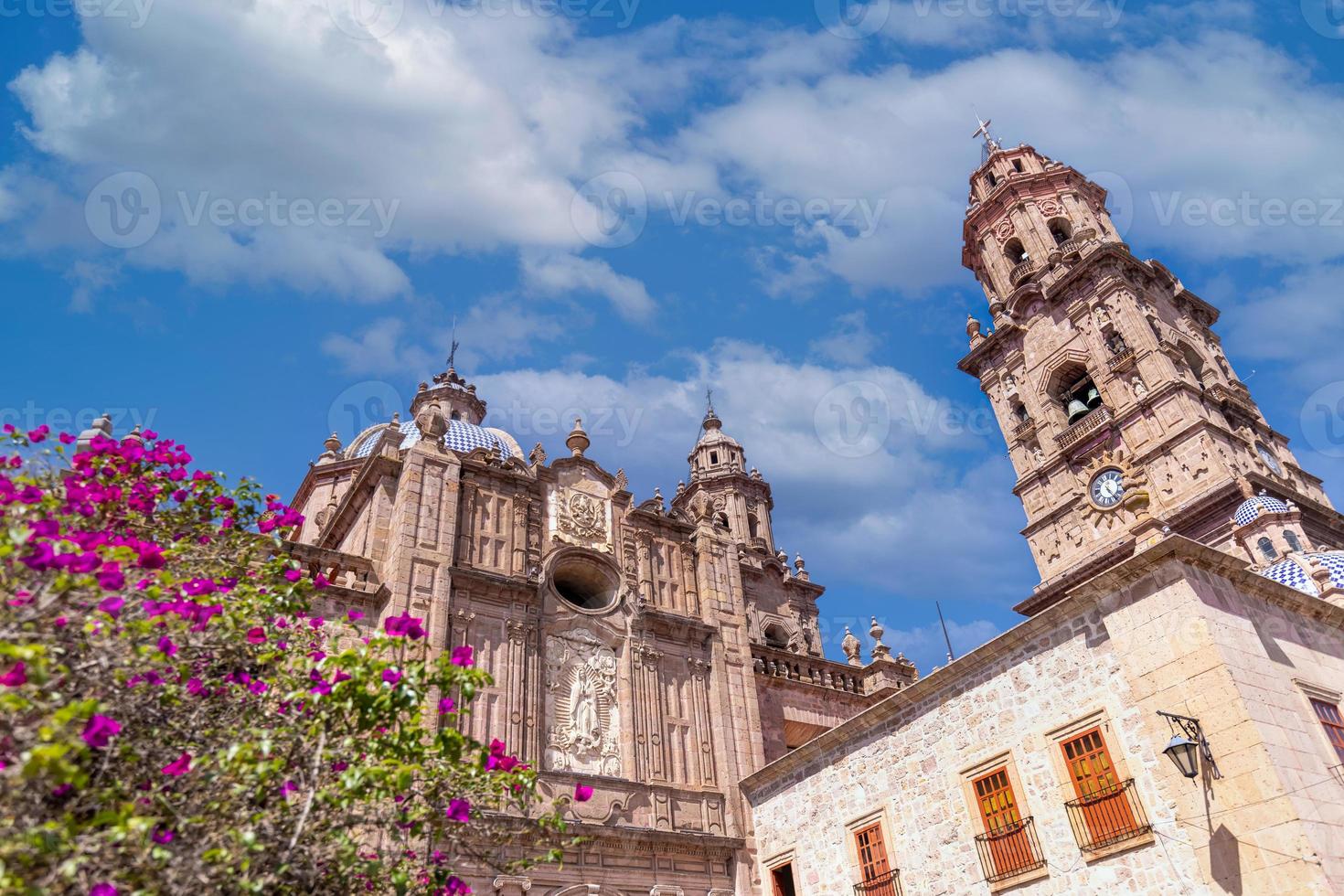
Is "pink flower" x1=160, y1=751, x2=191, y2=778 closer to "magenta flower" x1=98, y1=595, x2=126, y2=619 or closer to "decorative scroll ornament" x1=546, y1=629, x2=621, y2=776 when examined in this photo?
"magenta flower" x1=98, y1=595, x2=126, y2=619

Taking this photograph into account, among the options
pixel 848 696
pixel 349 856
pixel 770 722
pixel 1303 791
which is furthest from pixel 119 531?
pixel 848 696

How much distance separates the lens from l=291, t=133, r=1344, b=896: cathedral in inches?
519

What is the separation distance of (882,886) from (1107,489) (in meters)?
26.4

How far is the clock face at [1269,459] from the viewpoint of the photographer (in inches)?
1476

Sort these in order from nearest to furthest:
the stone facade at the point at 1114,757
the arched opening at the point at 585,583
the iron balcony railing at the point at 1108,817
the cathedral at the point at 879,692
→ the stone facade at the point at 1114,757 → the cathedral at the point at 879,692 → the iron balcony railing at the point at 1108,817 → the arched opening at the point at 585,583

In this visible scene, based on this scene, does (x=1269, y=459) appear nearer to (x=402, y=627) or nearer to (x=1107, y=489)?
(x=1107, y=489)

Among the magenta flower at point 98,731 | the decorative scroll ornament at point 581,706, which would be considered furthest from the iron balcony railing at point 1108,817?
the magenta flower at point 98,731

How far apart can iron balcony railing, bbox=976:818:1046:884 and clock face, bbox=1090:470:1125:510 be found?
25.7 m

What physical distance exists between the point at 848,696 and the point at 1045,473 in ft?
69.4

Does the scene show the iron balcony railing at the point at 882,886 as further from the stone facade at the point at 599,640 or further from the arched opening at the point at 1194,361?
the arched opening at the point at 1194,361

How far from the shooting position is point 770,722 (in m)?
23.7

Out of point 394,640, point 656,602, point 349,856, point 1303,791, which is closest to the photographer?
point 349,856

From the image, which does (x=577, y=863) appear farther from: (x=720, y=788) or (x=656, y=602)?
(x=656, y=602)

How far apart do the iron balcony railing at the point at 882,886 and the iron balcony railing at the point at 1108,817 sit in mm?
4080
